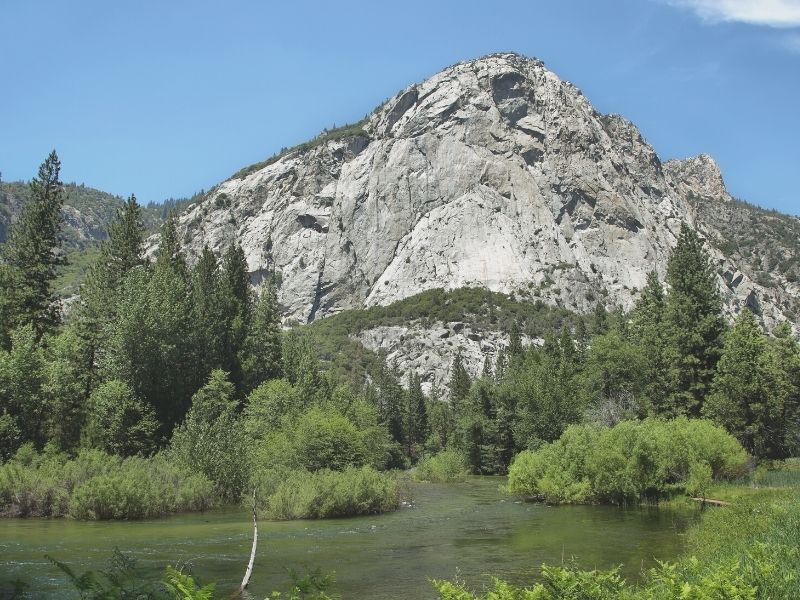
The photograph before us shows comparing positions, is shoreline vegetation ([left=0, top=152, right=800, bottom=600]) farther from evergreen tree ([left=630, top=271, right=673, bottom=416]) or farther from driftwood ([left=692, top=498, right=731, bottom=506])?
driftwood ([left=692, top=498, right=731, bottom=506])

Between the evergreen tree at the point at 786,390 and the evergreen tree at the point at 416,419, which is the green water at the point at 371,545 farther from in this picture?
the evergreen tree at the point at 416,419

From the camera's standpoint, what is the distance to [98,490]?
36.7 metres

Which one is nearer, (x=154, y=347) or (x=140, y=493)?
(x=140, y=493)

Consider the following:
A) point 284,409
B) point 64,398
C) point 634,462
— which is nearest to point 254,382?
point 284,409

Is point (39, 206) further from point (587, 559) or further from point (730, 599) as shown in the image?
point (730, 599)

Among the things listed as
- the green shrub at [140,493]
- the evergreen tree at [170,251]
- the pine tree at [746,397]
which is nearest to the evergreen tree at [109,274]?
the evergreen tree at [170,251]

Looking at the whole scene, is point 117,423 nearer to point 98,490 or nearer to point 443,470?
point 98,490

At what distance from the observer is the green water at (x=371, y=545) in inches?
848

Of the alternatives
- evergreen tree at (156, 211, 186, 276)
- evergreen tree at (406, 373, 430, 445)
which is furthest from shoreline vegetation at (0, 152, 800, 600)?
evergreen tree at (406, 373, 430, 445)

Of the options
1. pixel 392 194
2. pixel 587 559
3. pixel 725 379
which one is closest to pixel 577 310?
pixel 392 194

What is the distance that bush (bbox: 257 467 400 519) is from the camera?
39250mm

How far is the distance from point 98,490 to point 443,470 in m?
43.5

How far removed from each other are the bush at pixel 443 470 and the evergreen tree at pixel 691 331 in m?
24.7

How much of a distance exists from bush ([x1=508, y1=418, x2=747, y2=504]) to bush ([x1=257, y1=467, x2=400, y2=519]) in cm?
1057
